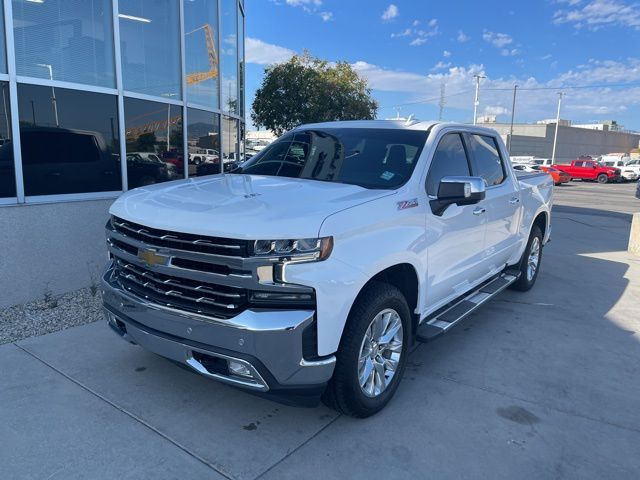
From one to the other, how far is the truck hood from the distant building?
59622mm

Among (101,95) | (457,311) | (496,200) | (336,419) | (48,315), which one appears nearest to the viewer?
(336,419)

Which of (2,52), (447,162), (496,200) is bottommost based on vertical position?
(496,200)

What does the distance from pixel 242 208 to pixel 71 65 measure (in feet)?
13.6

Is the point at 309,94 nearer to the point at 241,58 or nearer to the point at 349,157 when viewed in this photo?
the point at 241,58

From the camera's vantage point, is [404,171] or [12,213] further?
[12,213]

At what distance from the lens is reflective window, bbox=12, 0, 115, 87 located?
534 centimetres

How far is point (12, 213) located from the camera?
5137mm

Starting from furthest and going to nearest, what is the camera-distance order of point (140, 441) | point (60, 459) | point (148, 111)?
point (148, 111), point (140, 441), point (60, 459)

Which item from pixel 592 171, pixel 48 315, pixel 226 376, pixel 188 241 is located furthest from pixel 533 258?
pixel 592 171

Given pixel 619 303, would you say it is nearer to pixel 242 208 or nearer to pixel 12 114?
pixel 242 208

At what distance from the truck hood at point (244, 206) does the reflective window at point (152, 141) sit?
117 inches

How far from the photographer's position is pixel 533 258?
666cm

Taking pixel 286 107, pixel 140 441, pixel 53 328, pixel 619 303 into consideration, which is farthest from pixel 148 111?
pixel 286 107

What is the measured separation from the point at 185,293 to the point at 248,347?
58 centimetres
